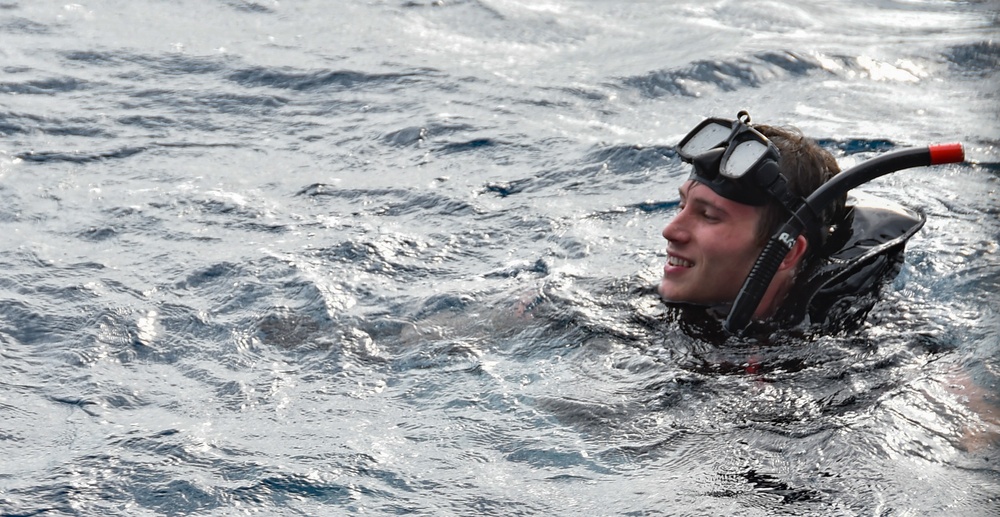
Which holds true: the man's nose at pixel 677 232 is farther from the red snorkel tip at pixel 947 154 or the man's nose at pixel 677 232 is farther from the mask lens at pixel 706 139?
the red snorkel tip at pixel 947 154

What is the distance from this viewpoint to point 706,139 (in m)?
5.00

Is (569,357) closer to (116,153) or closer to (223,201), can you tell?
(223,201)

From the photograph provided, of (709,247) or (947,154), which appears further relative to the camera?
(709,247)

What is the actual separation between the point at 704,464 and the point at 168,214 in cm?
372

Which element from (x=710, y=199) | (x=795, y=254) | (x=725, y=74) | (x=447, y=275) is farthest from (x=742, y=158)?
(x=725, y=74)

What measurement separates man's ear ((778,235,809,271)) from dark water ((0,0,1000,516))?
1.23 ft

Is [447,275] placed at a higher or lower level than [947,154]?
lower

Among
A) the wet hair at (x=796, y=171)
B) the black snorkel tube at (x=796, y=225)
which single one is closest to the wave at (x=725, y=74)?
the wet hair at (x=796, y=171)

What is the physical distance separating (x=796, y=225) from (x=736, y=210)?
0.89 ft

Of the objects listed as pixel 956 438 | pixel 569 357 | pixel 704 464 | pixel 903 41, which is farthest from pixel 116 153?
pixel 903 41

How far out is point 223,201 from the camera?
21.7 ft

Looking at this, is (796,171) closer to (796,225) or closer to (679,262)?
(796,225)

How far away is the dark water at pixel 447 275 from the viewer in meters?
3.85

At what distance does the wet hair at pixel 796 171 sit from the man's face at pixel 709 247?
0.06 metres
